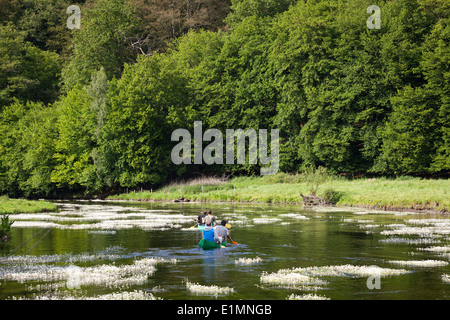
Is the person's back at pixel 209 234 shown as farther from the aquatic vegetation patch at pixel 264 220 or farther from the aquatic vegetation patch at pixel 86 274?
the aquatic vegetation patch at pixel 264 220

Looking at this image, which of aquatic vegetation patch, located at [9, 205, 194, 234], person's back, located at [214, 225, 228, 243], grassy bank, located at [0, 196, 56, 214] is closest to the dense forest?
grassy bank, located at [0, 196, 56, 214]

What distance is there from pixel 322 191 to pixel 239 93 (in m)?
32.2

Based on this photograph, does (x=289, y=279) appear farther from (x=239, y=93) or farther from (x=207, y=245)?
(x=239, y=93)

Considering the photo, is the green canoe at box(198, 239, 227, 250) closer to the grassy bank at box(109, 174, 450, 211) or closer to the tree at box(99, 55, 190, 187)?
the grassy bank at box(109, 174, 450, 211)

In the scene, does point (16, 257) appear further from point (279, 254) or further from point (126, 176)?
point (126, 176)

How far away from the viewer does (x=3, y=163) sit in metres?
93.9

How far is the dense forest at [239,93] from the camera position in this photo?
6956 cm

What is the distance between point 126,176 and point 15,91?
153 feet

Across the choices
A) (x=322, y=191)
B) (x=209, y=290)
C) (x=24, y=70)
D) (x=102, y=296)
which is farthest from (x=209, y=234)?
(x=24, y=70)

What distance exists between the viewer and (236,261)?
2425 cm

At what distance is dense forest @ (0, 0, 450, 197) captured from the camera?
6956cm

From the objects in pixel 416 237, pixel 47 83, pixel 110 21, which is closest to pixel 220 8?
pixel 110 21

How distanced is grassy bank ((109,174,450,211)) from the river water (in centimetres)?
1216

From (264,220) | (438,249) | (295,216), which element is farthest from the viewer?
(295,216)
